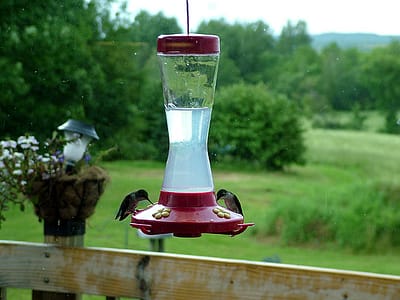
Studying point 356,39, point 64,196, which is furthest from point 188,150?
point 356,39

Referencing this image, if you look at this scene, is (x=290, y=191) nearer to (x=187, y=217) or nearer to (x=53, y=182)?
(x=53, y=182)

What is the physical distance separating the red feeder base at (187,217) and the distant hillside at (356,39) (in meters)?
1.50


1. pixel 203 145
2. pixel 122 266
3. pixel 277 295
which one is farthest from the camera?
pixel 122 266

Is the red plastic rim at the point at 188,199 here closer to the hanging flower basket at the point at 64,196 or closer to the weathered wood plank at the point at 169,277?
the weathered wood plank at the point at 169,277

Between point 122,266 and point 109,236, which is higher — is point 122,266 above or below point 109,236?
above

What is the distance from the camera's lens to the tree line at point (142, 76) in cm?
220

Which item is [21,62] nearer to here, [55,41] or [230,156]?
[55,41]

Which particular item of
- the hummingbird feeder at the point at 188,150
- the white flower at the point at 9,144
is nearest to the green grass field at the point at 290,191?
the white flower at the point at 9,144

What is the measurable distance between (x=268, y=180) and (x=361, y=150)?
0.34 meters

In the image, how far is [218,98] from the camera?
7.55ft

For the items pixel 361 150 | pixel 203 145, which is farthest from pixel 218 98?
pixel 203 145

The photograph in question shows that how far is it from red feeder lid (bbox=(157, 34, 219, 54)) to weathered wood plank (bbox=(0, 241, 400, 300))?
51 cm

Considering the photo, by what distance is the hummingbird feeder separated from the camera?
2.28 ft

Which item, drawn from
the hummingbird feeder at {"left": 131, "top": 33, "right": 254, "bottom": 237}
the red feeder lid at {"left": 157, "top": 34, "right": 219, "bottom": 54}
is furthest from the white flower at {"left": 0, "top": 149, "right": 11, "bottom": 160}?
the red feeder lid at {"left": 157, "top": 34, "right": 219, "bottom": 54}
